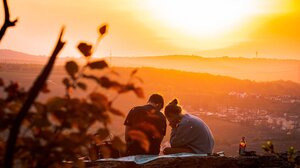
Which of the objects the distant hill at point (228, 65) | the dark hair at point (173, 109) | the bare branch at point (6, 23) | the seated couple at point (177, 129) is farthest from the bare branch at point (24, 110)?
the distant hill at point (228, 65)

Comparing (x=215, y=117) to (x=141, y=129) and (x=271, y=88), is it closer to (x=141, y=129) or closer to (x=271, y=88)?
(x=271, y=88)

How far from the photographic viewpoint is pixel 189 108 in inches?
1490

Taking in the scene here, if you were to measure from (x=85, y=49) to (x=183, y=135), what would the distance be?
5.98 m

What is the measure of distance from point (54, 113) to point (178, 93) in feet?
140

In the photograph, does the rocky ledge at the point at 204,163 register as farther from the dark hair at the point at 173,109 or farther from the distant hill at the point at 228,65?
the distant hill at the point at 228,65

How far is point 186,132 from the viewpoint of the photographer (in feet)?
25.7

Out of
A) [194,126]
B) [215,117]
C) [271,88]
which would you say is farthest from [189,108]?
[194,126]

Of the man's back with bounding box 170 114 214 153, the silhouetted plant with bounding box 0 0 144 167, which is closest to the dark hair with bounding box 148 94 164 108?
the man's back with bounding box 170 114 214 153

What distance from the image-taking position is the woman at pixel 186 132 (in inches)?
308

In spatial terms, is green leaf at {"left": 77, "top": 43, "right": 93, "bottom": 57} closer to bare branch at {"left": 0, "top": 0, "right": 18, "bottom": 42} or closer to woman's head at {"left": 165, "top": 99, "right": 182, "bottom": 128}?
bare branch at {"left": 0, "top": 0, "right": 18, "bottom": 42}

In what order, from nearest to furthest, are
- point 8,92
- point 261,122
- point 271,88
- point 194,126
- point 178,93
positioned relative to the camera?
point 8,92, point 194,126, point 261,122, point 178,93, point 271,88

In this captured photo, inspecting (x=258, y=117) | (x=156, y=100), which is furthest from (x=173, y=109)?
(x=258, y=117)

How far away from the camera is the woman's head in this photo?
7862 mm

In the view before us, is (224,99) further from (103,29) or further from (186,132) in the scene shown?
(103,29)
